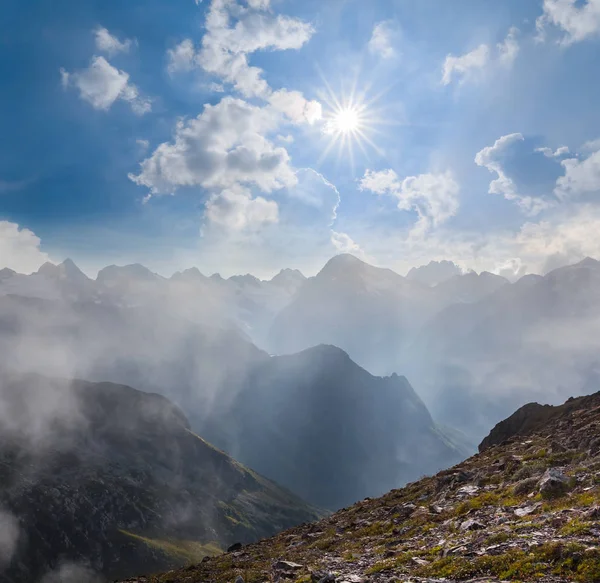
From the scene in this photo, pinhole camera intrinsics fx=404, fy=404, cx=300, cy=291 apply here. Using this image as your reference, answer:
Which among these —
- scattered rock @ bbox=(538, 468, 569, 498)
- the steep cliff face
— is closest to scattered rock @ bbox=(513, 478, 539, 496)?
scattered rock @ bbox=(538, 468, 569, 498)

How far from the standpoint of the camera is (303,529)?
53.6 metres

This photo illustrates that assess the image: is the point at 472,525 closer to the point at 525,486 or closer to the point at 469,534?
the point at 469,534

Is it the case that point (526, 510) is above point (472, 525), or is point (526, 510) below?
above

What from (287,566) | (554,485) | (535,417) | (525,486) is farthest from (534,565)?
(535,417)

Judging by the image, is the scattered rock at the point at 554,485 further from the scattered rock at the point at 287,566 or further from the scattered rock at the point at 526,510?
the scattered rock at the point at 287,566

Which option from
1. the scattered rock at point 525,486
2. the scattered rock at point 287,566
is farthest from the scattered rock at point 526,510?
the scattered rock at point 287,566

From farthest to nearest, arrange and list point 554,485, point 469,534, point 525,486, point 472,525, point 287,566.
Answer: point 287,566
point 525,486
point 554,485
point 472,525
point 469,534

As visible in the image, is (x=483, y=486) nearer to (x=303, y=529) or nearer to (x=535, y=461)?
(x=535, y=461)

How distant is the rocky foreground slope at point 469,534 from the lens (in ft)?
59.1

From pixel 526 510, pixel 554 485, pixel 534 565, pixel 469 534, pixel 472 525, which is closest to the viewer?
pixel 534 565

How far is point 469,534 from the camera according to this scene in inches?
983

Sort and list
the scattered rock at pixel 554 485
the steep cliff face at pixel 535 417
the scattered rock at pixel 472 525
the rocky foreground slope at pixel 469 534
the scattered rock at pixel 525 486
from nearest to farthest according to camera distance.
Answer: the rocky foreground slope at pixel 469 534 < the scattered rock at pixel 472 525 < the scattered rock at pixel 554 485 < the scattered rock at pixel 525 486 < the steep cliff face at pixel 535 417

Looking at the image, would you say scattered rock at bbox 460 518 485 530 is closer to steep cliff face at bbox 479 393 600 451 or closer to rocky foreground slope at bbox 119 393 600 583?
rocky foreground slope at bbox 119 393 600 583

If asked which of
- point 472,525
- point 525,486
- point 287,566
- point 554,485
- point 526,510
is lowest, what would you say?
point 287,566
